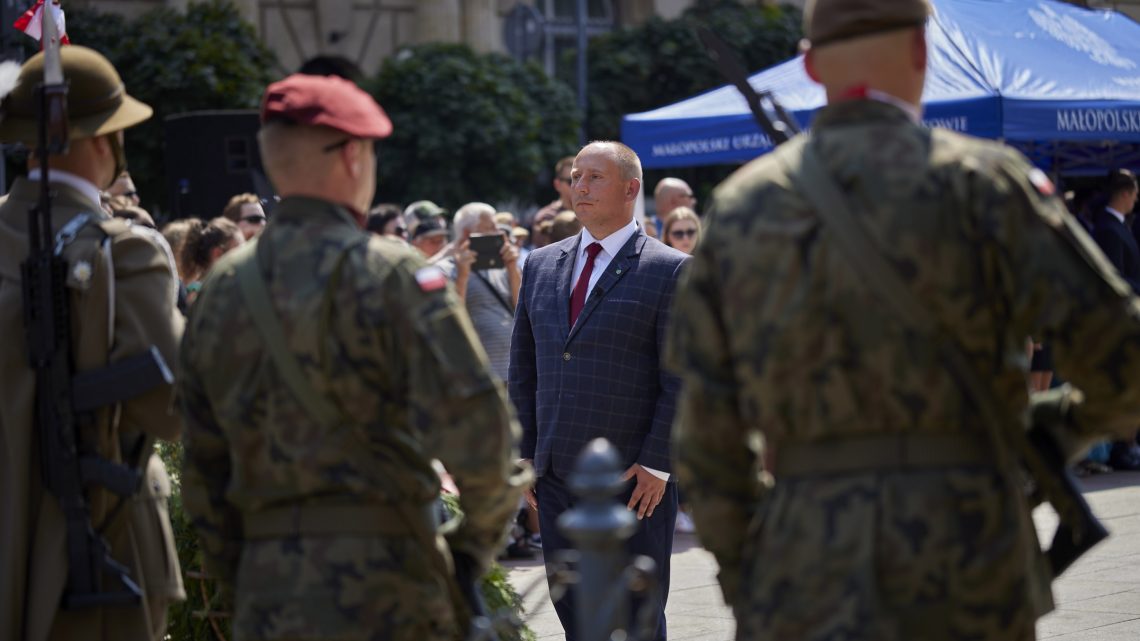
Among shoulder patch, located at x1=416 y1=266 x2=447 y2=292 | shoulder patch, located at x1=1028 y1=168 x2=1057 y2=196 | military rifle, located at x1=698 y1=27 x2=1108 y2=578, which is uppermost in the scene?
shoulder patch, located at x1=1028 y1=168 x2=1057 y2=196

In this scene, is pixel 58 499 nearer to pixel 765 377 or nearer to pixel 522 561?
pixel 765 377

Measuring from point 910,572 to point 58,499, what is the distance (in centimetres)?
207

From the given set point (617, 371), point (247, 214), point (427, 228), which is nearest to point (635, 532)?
point (617, 371)

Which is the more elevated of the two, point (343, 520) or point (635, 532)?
point (343, 520)

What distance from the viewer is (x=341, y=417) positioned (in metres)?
3.51

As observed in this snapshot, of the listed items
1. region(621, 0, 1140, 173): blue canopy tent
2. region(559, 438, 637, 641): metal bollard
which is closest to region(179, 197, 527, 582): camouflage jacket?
region(559, 438, 637, 641): metal bollard

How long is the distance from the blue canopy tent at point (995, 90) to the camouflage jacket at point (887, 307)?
815 cm

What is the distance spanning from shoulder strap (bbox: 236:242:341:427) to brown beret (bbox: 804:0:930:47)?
126cm

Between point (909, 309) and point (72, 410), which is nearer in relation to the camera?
point (909, 309)

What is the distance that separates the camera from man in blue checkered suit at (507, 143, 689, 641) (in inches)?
236

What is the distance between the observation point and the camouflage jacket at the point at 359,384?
3.46 metres

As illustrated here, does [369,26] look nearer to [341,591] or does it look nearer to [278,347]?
[278,347]

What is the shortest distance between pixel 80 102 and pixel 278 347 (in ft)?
4.07

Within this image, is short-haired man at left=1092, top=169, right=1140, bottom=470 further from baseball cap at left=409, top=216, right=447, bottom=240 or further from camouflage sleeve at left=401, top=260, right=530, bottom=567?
camouflage sleeve at left=401, top=260, right=530, bottom=567
